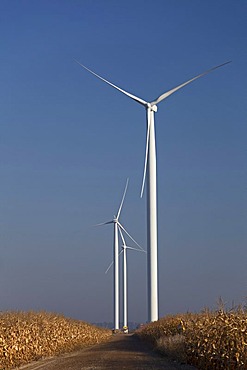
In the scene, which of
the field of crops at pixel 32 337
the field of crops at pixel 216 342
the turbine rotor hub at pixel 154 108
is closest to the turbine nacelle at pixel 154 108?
the turbine rotor hub at pixel 154 108

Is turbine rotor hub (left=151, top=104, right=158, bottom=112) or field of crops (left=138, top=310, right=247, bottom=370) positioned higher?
turbine rotor hub (left=151, top=104, right=158, bottom=112)

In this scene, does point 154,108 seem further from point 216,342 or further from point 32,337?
point 216,342

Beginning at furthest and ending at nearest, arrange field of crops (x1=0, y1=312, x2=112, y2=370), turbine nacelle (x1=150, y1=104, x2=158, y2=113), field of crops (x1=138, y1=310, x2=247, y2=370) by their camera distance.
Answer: turbine nacelle (x1=150, y1=104, x2=158, y2=113) < field of crops (x1=0, y1=312, x2=112, y2=370) < field of crops (x1=138, y1=310, x2=247, y2=370)

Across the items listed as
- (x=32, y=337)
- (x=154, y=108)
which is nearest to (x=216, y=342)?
(x=32, y=337)

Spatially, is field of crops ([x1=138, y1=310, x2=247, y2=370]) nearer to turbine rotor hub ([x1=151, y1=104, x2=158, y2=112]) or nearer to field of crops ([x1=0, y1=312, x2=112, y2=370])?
field of crops ([x1=0, y1=312, x2=112, y2=370])

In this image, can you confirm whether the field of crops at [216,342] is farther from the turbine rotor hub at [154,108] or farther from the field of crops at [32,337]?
the turbine rotor hub at [154,108]

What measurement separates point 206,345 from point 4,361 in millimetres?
9948


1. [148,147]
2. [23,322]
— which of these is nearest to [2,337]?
[23,322]

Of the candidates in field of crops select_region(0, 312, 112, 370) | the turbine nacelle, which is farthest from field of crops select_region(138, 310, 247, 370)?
the turbine nacelle

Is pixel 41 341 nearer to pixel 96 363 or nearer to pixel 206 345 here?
pixel 96 363

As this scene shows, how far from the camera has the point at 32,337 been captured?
36594mm

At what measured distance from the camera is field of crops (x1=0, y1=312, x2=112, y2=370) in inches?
1262

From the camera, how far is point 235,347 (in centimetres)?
2458

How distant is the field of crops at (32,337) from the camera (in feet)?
105
